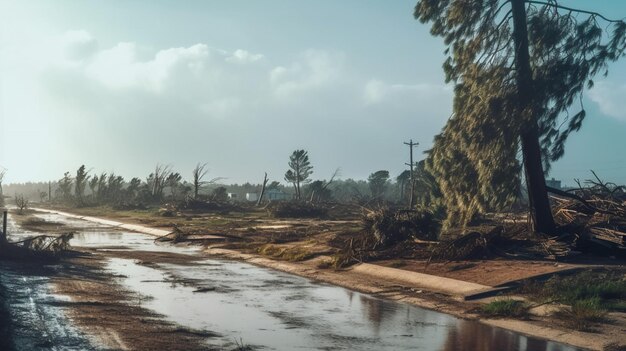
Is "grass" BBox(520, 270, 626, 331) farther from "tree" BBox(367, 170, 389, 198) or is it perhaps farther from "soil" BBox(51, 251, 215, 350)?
"tree" BBox(367, 170, 389, 198)

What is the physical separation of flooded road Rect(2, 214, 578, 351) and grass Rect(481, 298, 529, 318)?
0.84m

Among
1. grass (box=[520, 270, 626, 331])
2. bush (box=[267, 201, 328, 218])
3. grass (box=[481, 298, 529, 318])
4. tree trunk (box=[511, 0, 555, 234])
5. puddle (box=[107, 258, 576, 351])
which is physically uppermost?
tree trunk (box=[511, 0, 555, 234])

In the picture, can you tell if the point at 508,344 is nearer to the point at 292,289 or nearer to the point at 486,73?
the point at 292,289

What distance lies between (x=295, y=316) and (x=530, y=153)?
11.7 m

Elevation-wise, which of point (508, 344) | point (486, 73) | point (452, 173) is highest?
point (486, 73)

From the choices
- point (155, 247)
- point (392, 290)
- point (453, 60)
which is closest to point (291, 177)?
A: point (155, 247)

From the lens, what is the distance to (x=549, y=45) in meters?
21.7

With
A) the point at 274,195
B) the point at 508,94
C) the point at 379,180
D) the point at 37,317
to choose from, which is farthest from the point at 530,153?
the point at 274,195

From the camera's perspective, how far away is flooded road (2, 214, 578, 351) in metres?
11.0

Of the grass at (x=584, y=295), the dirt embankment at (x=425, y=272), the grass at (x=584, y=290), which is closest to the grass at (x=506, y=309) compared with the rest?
the dirt embankment at (x=425, y=272)

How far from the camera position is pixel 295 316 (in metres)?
13.6

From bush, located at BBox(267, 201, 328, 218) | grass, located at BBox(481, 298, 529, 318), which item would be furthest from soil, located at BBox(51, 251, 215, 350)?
bush, located at BBox(267, 201, 328, 218)

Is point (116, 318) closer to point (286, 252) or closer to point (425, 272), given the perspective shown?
point (425, 272)

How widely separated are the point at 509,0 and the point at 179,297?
14.4 m
